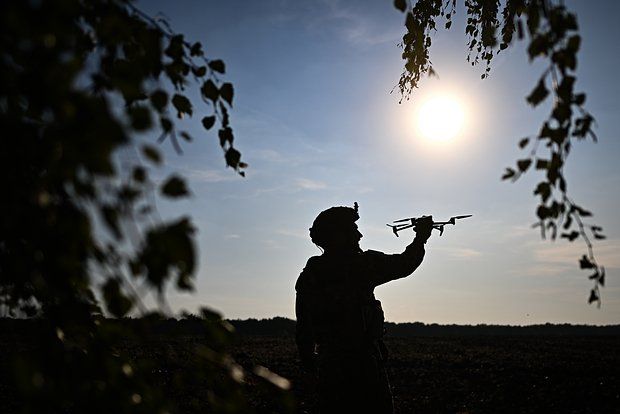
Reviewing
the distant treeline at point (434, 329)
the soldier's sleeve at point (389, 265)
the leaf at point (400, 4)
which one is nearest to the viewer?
the leaf at point (400, 4)

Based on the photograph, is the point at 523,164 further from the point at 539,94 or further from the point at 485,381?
the point at 485,381

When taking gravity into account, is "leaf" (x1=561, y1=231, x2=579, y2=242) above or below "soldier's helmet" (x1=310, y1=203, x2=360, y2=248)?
below

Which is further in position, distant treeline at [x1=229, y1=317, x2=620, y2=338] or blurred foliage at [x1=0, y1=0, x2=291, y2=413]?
→ distant treeline at [x1=229, y1=317, x2=620, y2=338]

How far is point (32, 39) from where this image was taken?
147 centimetres

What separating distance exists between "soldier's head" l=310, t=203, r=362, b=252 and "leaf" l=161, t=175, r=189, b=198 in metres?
4.17

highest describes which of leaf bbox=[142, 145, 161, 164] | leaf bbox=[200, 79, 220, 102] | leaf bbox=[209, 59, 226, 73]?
leaf bbox=[209, 59, 226, 73]

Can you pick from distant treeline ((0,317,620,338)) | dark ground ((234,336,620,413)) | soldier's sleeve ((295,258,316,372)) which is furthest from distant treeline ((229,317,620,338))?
soldier's sleeve ((295,258,316,372))

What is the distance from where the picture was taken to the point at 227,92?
261cm

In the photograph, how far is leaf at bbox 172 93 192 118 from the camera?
2.65 meters

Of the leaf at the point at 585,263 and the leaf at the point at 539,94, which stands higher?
the leaf at the point at 539,94

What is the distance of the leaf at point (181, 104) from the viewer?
265 cm

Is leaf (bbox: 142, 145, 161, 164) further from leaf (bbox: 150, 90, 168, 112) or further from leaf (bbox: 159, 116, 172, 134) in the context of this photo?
leaf (bbox: 159, 116, 172, 134)

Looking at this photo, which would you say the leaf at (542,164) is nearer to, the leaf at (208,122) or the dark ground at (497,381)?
the leaf at (208,122)

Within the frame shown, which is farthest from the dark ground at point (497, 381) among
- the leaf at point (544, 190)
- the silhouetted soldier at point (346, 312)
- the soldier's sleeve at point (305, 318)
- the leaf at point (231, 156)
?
the leaf at point (544, 190)
